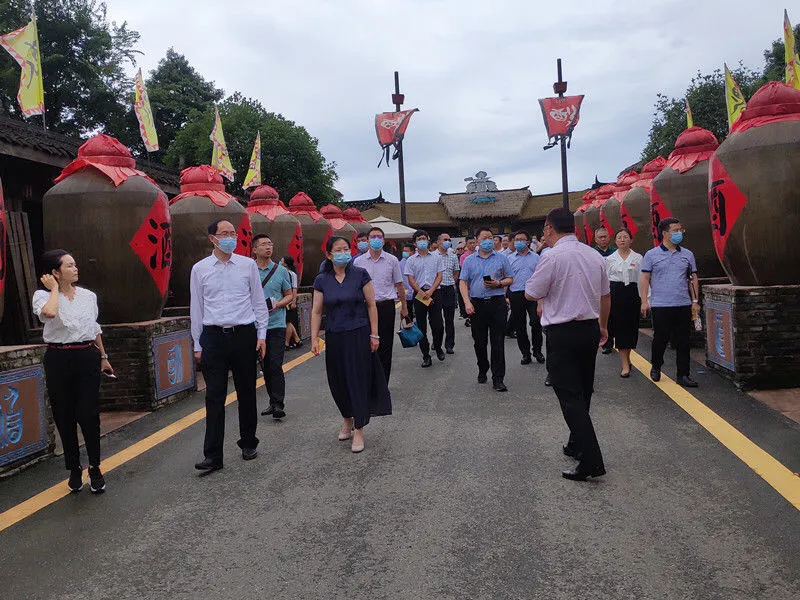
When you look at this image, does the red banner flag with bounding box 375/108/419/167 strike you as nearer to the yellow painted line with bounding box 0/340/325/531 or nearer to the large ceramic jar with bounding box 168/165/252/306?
the large ceramic jar with bounding box 168/165/252/306

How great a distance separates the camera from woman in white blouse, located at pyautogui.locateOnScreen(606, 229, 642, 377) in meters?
6.97

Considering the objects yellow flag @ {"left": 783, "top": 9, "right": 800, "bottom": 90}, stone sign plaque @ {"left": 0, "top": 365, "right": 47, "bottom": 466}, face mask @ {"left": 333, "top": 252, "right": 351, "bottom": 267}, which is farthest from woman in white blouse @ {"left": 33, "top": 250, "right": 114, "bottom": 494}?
yellow flag @ {"left": 783, "top": 9, "right": 800, "bottom": 90}

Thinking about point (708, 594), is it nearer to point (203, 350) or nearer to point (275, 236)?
point (203, 350)

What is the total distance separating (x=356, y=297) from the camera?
484 cm

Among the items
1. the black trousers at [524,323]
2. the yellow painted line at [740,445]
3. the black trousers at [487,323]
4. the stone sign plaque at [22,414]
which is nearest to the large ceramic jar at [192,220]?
the black trousers at [487,323]

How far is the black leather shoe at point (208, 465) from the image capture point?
4.35 meters

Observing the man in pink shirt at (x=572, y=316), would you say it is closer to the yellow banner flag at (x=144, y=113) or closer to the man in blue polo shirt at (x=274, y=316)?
the man in blue polo shirt at (x=274, y=316)

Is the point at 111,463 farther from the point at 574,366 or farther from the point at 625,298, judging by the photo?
the point at 625,298

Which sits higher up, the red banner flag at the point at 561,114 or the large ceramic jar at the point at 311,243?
the red banner flag at the point at 561,114

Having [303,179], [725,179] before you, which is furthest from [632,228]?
[303,179]

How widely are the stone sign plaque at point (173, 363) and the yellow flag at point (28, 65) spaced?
4620mm

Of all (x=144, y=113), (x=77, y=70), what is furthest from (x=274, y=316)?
(x=77, y=70)

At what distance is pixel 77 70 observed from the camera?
26531 millimetres

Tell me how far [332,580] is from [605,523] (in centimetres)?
139
